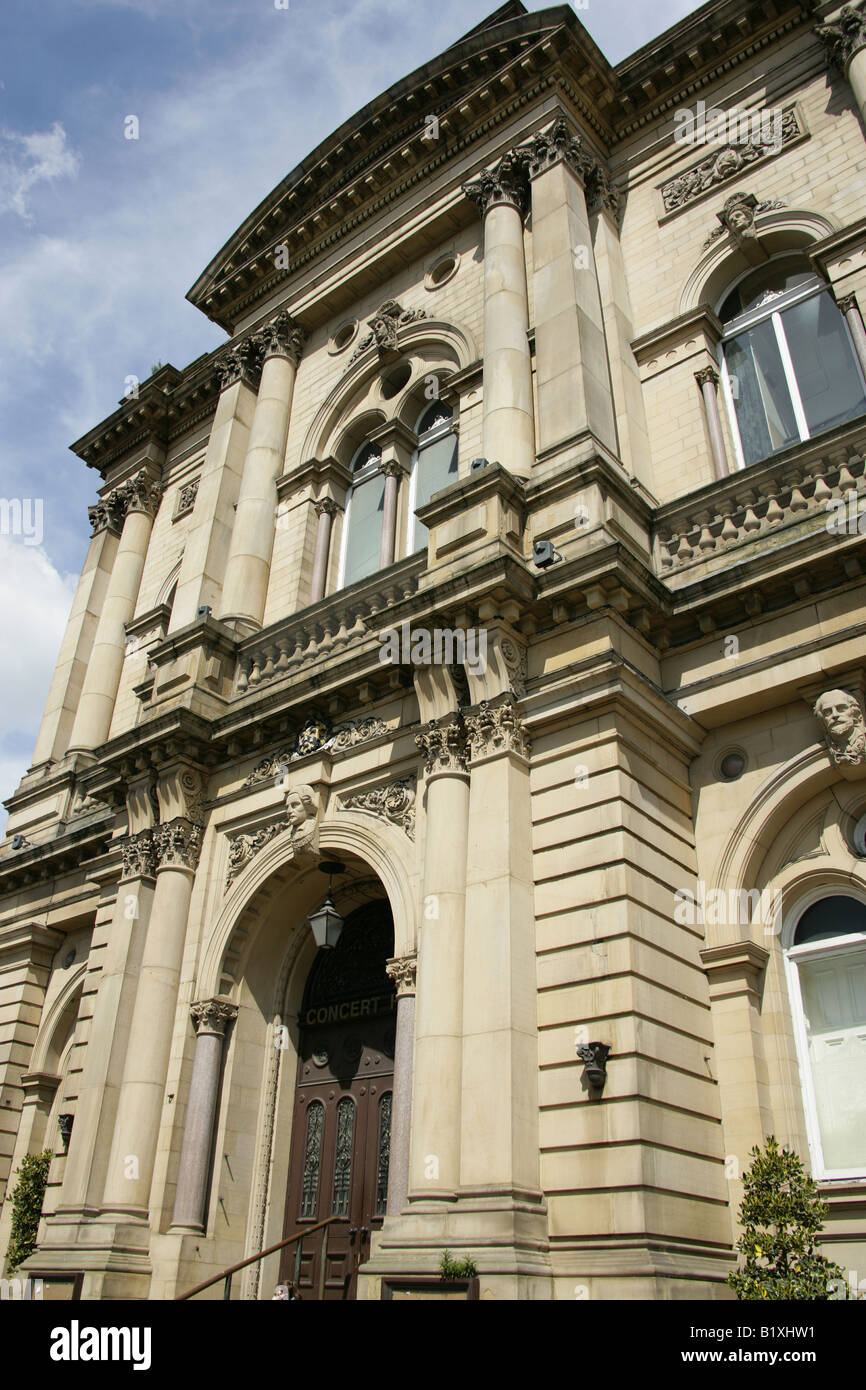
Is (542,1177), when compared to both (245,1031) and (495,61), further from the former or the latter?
(495,61)

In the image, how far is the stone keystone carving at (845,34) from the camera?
15602 millimetres

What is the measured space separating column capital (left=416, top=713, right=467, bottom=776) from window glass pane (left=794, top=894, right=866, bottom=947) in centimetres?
420

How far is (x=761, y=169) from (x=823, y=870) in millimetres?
11245

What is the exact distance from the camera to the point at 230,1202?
14.1 m

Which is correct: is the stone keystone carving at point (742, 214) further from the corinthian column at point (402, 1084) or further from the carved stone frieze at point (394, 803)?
the corinthian column at point (402, 1084)

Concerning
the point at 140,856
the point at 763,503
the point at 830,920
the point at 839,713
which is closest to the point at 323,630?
the point at 140,856

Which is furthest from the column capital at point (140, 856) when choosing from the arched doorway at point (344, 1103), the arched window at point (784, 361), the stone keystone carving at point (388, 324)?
the arched window at point (784, 361)

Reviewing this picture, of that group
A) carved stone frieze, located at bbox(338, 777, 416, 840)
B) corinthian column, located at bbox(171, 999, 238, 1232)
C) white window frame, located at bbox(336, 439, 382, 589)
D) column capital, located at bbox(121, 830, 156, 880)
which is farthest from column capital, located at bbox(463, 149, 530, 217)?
corinthian column, located at bbox(171, 999, 238, 1232)

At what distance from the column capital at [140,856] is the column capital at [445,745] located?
5.54m

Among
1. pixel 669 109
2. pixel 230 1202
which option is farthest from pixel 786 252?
pixel 230 1202

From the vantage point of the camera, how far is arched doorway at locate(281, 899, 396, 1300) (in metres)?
13.6

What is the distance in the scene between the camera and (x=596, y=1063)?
33.9 ft

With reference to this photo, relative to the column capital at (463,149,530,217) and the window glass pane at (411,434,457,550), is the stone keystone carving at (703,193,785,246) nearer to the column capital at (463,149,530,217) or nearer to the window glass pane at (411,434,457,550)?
the column capital at (463,149,530,217)

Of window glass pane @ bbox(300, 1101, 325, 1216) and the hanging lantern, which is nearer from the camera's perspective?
the hanging lantern
